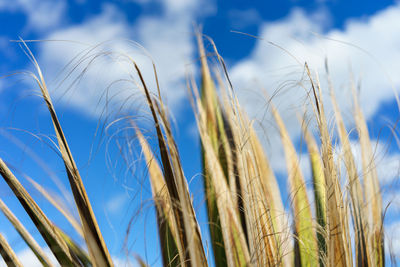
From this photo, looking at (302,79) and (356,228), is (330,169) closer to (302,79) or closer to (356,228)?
(356,228)

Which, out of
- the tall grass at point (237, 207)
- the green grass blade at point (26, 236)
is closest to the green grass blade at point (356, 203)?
the tall grass at point (237, 207)

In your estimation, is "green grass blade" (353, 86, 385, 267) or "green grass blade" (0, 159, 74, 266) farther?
"green grass blade" (353, 86, 385, 267)

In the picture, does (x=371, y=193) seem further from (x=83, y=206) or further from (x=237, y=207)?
(x=83, y=206)

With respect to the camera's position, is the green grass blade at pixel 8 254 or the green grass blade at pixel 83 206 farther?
the green grass blade at pixel 8 254

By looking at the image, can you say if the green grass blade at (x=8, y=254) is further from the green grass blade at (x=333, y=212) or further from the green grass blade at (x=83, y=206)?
the green grass blade at (x=333, y=212)

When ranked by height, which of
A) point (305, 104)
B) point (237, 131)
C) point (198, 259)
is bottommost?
point (198, 259)

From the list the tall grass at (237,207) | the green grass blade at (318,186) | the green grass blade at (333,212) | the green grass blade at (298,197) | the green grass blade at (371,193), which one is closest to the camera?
the tall grass at (237,207)

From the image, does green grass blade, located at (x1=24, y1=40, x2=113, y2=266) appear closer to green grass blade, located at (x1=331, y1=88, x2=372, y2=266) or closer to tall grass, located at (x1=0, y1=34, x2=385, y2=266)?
tall grass, located at (x1=0, y1=34, x2=385, y2=266)

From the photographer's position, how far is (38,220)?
0.77 metres

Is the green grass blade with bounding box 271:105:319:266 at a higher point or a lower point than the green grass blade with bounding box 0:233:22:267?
higher

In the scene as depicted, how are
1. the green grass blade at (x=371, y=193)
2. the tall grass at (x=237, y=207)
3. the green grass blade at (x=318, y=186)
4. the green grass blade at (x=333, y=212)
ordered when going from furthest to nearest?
the green grass blade at (x=318, y=186) → the green grass blade at (x=371, y=193) → the green grass blade at (x=333, y=212) → the tall grass at (x=237, y=207)

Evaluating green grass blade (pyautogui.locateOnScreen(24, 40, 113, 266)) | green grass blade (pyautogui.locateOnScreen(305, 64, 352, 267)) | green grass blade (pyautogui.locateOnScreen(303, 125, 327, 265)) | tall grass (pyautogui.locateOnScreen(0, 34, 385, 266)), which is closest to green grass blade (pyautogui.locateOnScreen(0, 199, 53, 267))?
tall grass (pyautogui.locateOnScreen(0, 34, 385, 266))

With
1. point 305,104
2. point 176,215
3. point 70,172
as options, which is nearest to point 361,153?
point 305,104

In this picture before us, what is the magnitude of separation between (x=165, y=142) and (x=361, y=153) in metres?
0.62
